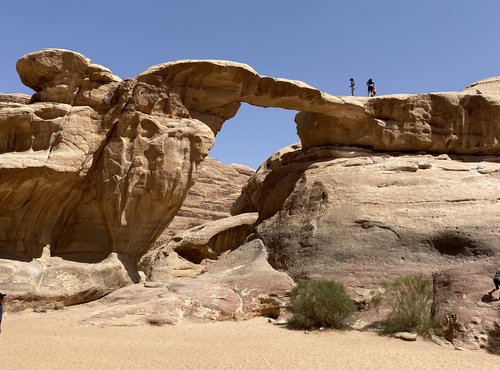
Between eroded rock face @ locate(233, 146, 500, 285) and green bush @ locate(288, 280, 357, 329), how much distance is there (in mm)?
2267

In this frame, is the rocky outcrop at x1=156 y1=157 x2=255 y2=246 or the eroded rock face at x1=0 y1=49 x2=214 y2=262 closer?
the eroded rock face at x1=0 y1=49 x2=214 y2=262

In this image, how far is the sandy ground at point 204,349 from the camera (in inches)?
325

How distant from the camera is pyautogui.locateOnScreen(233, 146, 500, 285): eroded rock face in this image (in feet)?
48.6

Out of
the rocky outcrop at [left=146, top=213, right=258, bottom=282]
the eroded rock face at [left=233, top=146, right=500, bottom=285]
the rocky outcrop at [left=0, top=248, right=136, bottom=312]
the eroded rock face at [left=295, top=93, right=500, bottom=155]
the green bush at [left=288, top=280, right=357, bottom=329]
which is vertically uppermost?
the eroded rock face at [left=295, top=93, right=500, bottom=155]

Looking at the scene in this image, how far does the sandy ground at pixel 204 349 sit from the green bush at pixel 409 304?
1.78 ft

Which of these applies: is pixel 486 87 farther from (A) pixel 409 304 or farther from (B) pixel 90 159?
(B) pixel 90 159

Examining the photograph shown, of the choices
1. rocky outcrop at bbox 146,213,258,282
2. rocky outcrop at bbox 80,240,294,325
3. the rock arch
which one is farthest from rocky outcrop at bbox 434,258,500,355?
rocky outcrop at bbox 146,213,258,282

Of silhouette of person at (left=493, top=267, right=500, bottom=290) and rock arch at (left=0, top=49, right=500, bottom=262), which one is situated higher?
rock arch at (left=0, top=49, right=500, bottom=262)

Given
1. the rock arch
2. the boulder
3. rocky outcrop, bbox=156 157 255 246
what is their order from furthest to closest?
rocky outcrop, bbox=156 157 255 246, the boulder, the rock arch

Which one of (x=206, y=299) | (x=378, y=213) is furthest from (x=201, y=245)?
(x=206, y=299)

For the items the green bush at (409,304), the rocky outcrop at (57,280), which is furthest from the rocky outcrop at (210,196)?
the green bush at (409,304)

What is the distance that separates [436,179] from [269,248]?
649 cm

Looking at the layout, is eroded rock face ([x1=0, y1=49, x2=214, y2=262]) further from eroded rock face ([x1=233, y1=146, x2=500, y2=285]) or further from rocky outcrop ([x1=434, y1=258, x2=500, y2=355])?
rocky outcrop ([x1=434, y1=258, x2=500, y2=355])

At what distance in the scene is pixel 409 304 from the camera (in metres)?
11.9
